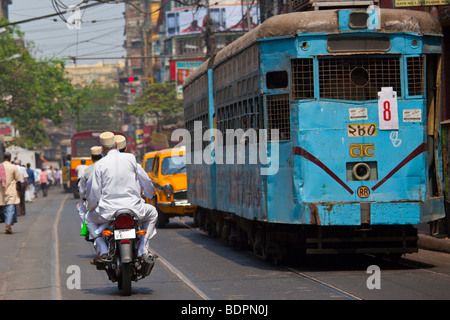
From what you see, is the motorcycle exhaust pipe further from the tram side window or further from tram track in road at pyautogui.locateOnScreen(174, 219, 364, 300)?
the tram side window

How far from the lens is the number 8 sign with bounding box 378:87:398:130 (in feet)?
42.4

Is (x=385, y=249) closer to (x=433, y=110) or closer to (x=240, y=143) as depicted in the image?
(x=433, y=110)

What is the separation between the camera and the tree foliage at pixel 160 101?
255ft

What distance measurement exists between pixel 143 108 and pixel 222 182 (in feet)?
203

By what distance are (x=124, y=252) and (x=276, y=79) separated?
4.23m

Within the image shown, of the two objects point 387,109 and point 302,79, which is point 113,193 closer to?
point 302,79

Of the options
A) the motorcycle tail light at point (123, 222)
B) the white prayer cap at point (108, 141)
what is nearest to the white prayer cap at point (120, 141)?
the white prayer cap at point (108, 141)

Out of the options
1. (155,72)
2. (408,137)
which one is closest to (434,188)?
(408,137)

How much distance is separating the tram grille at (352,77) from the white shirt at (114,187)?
349 centimetres

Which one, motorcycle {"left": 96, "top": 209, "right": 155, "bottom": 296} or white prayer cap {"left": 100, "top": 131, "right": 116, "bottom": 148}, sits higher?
white prayer cap {"left": 100, "top": 131, "right": 116, "bottom": 148}

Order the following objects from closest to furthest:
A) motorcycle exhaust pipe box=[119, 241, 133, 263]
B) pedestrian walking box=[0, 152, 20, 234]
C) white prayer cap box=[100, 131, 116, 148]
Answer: motorcycle exhaust pipe box=[119, 241, 133, 263] < white prayer cap box=[100, 131, 116, 148] < pedestrian walking box=[0, 152, 20, 234]

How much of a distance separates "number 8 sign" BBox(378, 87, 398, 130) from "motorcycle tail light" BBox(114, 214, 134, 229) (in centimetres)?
422

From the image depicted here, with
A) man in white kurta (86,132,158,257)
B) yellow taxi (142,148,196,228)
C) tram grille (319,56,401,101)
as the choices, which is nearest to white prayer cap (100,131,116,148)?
man in white kurta (86,132,158,257)

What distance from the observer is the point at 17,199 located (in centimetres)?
2325
